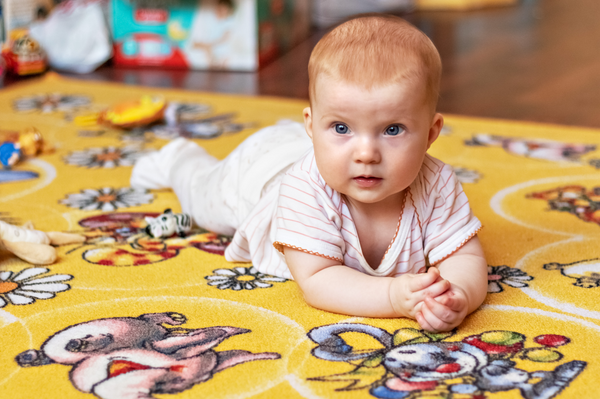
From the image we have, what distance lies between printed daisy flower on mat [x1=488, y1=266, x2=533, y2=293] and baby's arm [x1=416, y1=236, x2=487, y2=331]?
0.06 metres

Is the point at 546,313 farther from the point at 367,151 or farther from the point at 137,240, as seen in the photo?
the point at 137,240

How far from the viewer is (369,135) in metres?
0.66

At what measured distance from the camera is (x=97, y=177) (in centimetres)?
124

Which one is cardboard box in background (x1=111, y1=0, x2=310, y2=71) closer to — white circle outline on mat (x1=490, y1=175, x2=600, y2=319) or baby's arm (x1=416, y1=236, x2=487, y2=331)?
white circle outline on mat (x1=490, y1=175, x2=600, y2=319)

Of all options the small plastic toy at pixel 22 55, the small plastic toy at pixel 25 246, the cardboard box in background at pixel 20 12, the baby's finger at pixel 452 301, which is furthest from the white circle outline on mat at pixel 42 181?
the cardboard box in background at pixel 20 12

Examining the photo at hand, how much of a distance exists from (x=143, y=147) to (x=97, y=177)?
0.20 meters

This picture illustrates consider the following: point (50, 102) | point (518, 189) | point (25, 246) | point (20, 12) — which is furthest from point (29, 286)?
point (20, 12)

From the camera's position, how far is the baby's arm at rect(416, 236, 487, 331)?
0.67 m

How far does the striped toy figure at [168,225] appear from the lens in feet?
→ 3.15

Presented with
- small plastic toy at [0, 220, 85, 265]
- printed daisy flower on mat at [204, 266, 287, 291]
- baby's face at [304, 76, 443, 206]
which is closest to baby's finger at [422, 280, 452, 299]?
baby's face at [304, 76, 443, 206]

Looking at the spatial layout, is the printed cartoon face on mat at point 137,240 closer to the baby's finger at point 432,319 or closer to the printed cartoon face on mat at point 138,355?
the printed cartoon face on mat at point 138,355

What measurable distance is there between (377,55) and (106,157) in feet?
2.75

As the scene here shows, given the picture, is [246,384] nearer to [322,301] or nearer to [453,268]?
[322,301]

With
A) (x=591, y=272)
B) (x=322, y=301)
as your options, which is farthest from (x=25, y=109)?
(x=591, y=272)
